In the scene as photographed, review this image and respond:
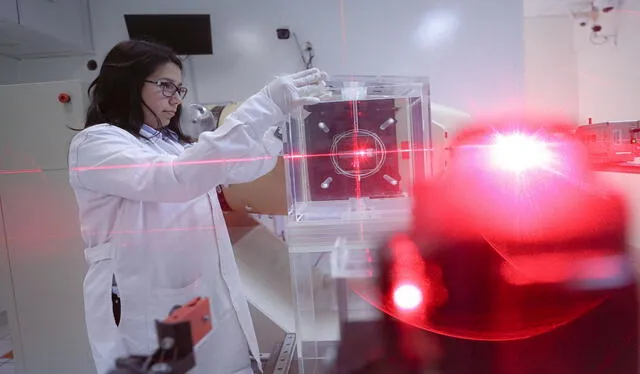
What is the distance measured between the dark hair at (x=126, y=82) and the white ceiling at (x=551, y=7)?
1341mm

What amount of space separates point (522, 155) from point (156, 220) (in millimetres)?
818

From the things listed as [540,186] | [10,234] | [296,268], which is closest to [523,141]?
[540,186]

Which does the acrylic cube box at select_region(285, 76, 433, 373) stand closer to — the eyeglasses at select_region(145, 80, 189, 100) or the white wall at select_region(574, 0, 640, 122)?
the eyeglasses at select_region(145, 80, 189, 100)

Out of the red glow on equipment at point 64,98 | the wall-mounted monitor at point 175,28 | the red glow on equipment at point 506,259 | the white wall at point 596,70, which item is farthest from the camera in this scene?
the wall-mounted monitor at point 175,28

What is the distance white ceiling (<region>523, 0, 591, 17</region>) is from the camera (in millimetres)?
1230

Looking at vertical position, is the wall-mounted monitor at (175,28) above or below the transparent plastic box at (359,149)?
above

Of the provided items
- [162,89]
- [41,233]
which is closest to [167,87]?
[162,89]

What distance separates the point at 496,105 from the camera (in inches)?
70.9

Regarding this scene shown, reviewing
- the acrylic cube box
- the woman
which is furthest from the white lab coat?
the acrylic cube box

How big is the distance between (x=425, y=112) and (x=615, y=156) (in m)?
0.53

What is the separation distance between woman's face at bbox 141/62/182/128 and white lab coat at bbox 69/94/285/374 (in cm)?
9

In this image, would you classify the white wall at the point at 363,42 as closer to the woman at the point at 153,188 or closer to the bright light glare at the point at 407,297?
the woman at the point at 153,188

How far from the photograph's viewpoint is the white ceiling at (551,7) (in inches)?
48.4

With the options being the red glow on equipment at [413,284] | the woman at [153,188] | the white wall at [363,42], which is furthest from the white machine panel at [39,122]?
the red glow on equipment at [413,284]
